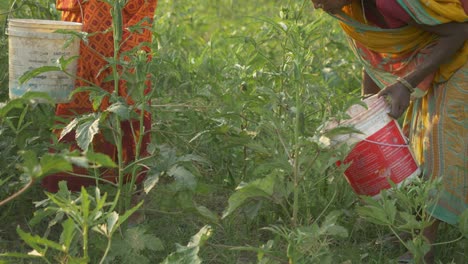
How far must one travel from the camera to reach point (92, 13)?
351cm

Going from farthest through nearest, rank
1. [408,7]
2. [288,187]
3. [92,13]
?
[92,13] < [408,7] < [288,187]

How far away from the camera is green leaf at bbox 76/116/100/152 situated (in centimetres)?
296

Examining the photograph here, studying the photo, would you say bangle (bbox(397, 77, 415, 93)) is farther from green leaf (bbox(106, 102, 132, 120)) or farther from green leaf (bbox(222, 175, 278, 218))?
green leaf (bbox(106, 102, 132, 120))

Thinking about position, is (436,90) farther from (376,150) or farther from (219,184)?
(219,184)

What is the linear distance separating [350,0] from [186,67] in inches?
46.8

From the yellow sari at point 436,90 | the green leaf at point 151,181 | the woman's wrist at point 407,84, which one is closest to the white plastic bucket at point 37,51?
the green leaf at point 151,181

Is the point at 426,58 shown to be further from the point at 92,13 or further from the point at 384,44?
the point at 92,13

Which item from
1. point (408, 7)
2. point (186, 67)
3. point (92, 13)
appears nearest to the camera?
point (408, 7)

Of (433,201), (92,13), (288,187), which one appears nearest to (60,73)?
(92,13)

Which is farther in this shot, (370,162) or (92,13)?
(92,13)

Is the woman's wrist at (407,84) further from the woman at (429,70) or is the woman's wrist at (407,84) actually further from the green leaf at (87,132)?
the green leaf at (87,132)

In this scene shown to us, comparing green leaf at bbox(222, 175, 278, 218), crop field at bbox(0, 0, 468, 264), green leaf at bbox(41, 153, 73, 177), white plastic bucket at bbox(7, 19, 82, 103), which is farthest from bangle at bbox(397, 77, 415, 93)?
green leaf at bbox(41, 153, 73, 177)

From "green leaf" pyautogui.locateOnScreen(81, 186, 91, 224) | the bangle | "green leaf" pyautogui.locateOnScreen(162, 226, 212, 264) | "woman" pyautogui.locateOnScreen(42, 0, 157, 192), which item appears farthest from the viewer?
"woman" pyautogui.locateOnScreen(42, 0, 157, 192)

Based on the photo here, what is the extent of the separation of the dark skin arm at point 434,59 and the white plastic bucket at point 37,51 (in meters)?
1.19
